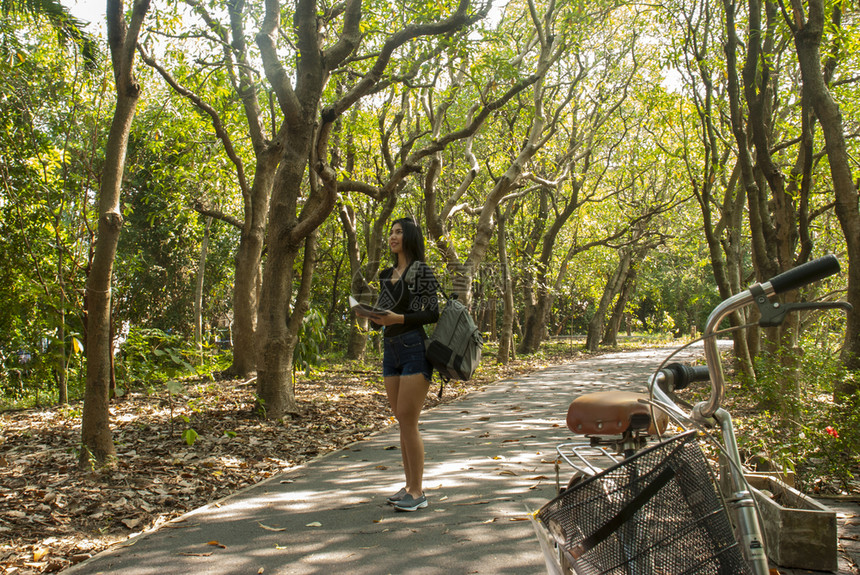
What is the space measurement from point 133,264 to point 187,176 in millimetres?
3906

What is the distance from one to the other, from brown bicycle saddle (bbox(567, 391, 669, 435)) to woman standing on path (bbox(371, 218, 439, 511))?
6.25 ft

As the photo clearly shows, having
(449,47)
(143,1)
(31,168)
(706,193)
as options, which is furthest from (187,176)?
(706,193)

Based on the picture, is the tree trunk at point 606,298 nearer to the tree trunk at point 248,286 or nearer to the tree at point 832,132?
the tree trunk at point 248,286

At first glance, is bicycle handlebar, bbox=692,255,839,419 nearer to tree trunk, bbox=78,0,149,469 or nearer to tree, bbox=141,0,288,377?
tree trunk, bbox=78,0,149,469

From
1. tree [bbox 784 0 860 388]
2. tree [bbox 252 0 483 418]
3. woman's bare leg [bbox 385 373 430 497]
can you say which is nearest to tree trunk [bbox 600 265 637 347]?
tree [bbox 784 0 860 388]

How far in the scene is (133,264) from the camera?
11992 millimetres

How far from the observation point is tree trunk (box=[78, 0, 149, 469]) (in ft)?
18.3

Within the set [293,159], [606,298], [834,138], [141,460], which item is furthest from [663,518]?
[606,298]

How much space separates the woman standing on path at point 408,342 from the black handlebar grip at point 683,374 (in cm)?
228

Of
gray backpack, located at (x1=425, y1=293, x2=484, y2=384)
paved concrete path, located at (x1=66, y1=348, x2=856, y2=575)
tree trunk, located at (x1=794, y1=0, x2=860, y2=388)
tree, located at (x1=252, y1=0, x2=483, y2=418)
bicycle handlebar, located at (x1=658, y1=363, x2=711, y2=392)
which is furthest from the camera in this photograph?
tree, located at (x1=252, y1=0, x2=483, y2=418)

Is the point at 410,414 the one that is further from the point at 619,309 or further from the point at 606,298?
the point at 619,309

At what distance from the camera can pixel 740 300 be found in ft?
6.89

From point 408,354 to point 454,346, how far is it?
338 millimetres

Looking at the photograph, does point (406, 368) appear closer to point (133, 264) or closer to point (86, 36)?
point (86, 36)
